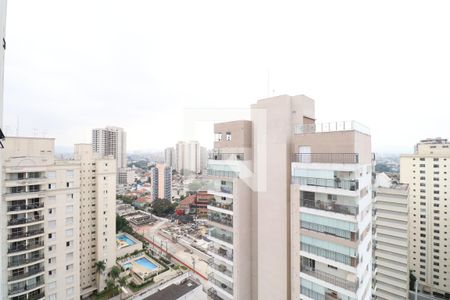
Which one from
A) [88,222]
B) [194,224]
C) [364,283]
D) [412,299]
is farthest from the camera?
[194,224]

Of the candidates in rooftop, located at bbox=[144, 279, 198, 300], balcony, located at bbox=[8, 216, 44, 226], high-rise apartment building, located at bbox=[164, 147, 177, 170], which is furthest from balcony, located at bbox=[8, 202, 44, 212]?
high-rise apartment building, located at bbox=[164, 147, 177, 170]

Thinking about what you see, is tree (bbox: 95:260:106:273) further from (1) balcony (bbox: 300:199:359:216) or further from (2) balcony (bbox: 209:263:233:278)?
(1) balcony (bbox: 300:199:359:216)

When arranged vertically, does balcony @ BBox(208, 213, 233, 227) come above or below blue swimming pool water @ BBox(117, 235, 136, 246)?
above

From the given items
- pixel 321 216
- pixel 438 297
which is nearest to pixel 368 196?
pixel 321 216

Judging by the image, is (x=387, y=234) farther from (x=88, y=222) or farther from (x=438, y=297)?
(x=88, y=222)

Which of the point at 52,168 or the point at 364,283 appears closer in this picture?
the point at 364,283

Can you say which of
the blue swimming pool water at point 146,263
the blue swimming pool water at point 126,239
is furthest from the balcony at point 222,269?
the blue swimming pool water at point 126,239

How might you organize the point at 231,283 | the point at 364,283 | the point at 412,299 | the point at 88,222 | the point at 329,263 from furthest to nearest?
the point at 412,299 → the point at 88,222 → the point at 231,283 → the point at 364,283 → the point at 329,263
